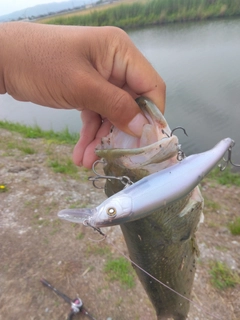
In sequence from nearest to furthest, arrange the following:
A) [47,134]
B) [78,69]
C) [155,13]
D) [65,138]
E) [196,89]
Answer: [78,69] < [65,138] < [47,134] < [196,89] < [155,13]

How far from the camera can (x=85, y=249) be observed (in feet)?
12.0

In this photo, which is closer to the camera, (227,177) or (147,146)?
(147,146)

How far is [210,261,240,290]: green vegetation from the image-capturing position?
2.99 meters

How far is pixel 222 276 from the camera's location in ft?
10.1

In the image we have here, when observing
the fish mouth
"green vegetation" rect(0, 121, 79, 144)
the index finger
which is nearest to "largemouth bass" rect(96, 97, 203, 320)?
the fish mouth

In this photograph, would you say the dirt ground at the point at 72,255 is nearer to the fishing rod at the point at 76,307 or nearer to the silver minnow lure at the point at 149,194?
the fishing rod at the point at 76,307

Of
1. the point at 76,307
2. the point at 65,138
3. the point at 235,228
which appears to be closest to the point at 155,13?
the point at 65,138

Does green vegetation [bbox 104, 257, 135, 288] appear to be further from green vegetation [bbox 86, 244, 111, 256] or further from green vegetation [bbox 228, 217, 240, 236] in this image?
green vegetation [bbox 228, 217, 240, 236]

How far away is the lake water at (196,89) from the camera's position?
7379 mm

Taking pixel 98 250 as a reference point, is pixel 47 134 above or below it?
below

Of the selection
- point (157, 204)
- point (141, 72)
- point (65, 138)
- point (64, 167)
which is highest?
point (141, 72)

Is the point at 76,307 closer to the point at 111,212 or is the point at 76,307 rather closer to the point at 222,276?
the point at 222,276

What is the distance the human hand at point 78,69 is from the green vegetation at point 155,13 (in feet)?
60.7

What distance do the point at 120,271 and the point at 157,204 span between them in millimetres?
2528
